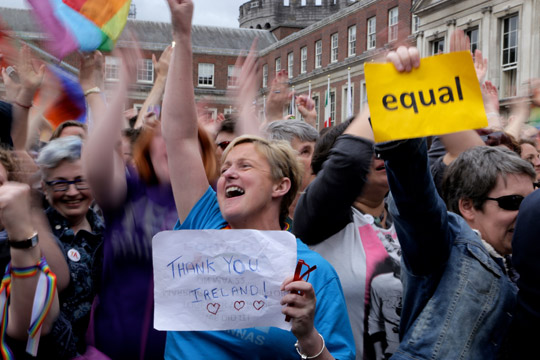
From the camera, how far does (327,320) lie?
6.52 feet

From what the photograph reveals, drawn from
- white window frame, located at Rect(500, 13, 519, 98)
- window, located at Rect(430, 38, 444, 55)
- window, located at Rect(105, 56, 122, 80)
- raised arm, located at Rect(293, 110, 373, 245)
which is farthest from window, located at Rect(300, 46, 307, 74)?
raised arm, located at Rect(293, 110, 373, 245)

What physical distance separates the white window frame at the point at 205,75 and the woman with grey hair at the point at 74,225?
42480 mm

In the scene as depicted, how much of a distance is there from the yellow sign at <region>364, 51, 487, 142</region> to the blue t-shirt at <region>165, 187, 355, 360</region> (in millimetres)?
595

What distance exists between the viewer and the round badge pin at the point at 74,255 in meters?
2.60

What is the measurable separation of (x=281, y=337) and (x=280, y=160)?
76cm

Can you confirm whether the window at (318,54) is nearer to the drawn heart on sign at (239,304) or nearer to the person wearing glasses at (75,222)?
the person wearing glasses at (75,222)

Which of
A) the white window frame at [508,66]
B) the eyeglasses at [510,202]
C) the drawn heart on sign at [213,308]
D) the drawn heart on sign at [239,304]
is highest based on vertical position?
the white window frame at [508,66]

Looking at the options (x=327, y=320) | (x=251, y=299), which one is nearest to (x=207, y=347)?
(x=251, y=299)

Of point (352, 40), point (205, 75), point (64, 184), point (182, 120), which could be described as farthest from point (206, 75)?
point (182, 120)

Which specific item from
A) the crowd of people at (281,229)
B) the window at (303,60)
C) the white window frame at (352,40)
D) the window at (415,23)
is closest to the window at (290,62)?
the window at (303,60)

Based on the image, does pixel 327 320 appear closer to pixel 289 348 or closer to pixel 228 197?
pixel 289 348

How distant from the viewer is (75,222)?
2822mm

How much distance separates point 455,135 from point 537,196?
4.05ft

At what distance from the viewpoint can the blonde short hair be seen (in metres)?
2.42
